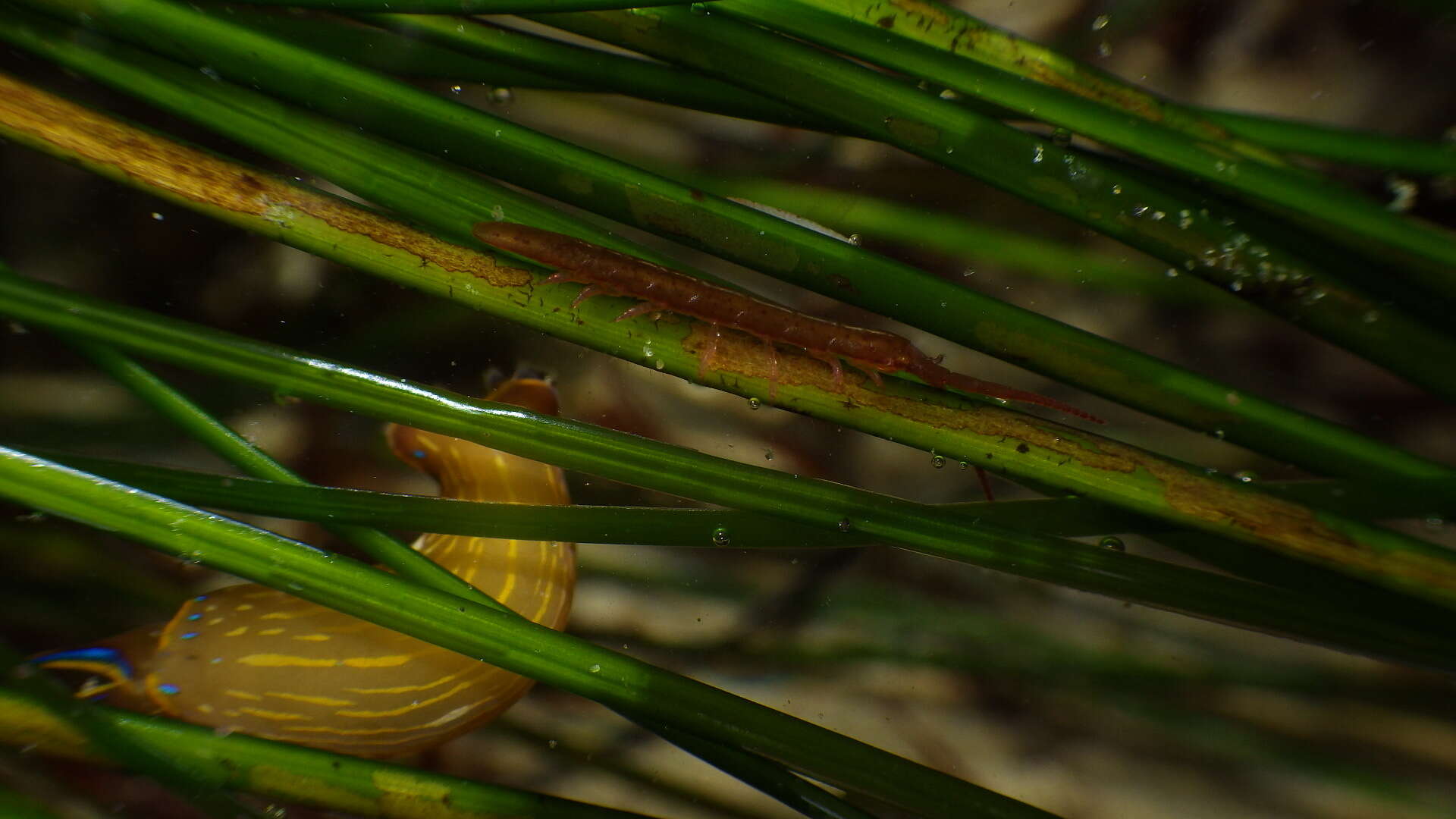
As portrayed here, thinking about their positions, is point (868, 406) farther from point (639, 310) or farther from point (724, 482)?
point (639, 310)

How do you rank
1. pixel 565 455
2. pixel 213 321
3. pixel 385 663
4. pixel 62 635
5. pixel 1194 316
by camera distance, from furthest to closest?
pixel 1194 316
pixel 213 321
pixel 62 635
pixel 385 663
pixel 565 455

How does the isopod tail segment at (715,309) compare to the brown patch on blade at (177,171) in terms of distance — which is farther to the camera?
the isopod tail segment at (715,309)

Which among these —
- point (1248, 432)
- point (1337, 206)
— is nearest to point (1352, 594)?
point (1248, 432)

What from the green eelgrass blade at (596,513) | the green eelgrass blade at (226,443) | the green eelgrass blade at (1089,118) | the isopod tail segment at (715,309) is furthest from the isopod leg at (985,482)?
the green eelgrass blade at (226,443)

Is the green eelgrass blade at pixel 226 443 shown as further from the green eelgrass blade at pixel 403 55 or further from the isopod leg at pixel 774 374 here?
the green eelgrass blade at pixel 403 55

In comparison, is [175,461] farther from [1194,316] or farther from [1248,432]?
[1194,316]

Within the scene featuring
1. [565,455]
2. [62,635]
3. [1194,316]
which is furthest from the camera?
[1194,316]
